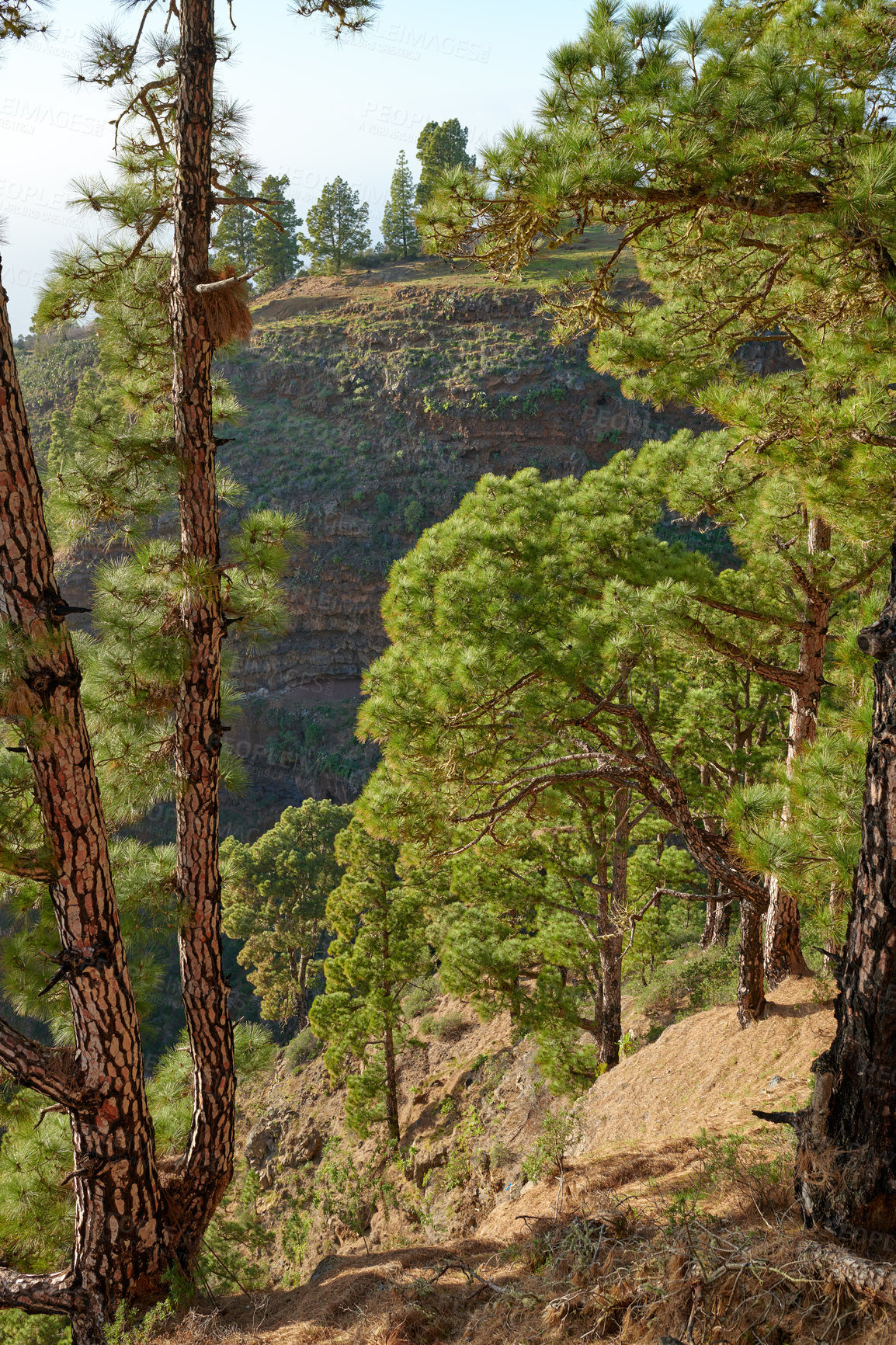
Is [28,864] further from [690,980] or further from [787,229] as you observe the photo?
[690,980]

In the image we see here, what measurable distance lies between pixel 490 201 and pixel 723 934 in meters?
11.9

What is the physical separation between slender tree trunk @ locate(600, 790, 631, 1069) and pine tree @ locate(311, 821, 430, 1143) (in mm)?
3818

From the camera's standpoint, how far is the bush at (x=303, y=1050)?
18.7 meters

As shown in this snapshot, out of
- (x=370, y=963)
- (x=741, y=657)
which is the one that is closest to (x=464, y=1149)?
(x=370, y=963)

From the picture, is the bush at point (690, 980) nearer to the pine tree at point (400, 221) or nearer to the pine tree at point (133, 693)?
the pine tree at point (133, 693)

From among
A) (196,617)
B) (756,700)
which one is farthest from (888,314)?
(756,700)

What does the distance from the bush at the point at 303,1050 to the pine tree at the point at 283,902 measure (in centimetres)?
292

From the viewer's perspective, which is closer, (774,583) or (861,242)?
(861,242)

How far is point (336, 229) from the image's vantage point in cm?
4450

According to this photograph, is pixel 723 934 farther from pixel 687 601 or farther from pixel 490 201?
pixel 490 201

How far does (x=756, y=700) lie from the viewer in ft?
39.7

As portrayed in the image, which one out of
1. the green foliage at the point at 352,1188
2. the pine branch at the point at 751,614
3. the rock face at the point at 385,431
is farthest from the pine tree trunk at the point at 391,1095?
the rock face at the point at 385,431

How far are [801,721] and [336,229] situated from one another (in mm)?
46635

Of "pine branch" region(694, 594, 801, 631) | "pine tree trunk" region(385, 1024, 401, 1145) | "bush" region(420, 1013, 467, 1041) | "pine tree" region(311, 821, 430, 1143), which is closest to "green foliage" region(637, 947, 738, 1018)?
"pine tree" region(311, 821, 430, 1143)
